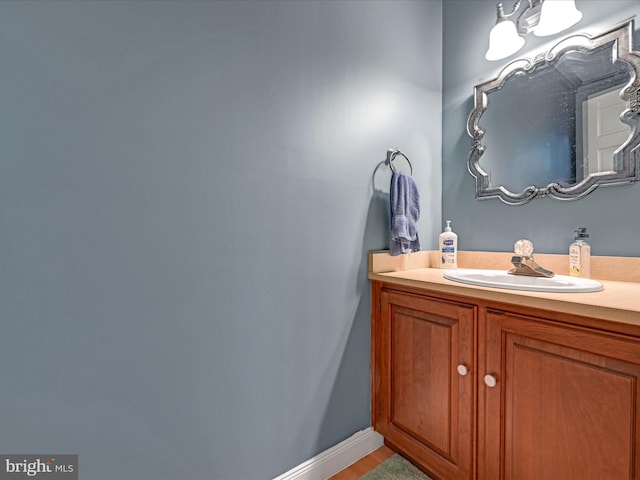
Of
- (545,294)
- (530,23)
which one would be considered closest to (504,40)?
(530,23)

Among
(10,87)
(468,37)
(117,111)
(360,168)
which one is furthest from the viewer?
Result: (468,37)

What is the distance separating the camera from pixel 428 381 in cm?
125

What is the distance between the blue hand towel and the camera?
143 cm

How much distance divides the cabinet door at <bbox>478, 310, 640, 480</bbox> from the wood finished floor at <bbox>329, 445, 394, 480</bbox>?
1.69ft

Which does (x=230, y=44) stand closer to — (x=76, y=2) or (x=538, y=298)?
(x=76, y=2)

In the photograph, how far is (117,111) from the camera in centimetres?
86

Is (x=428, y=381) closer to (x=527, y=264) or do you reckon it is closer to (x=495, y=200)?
(x=527, y=264)

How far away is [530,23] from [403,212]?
42.0 inches

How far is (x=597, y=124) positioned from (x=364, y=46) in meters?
1.07

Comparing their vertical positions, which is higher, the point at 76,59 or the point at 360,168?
the point at 76,59

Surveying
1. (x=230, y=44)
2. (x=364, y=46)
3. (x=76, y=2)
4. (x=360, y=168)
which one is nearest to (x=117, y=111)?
(x=76, y=2)

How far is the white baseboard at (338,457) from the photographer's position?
1.25 m

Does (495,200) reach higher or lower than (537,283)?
higher

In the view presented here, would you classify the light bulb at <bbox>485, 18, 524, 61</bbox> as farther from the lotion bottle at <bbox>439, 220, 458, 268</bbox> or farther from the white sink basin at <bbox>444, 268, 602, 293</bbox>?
the white sink basin at <bbox>444, 268, 602, 293</bbox>
